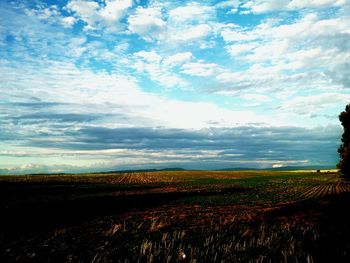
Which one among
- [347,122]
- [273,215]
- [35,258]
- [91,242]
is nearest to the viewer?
[35,258]

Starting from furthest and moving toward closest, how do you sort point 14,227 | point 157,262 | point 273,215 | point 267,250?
point 273,215 < point 14,227 < point 267,250 < point 157,262

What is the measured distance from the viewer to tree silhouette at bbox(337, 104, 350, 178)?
58866 millimetres

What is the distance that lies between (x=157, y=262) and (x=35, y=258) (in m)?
2.10

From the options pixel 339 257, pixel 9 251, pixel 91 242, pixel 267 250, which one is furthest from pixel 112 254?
pixel 339 257

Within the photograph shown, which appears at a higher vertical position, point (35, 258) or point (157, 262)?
point (35, 258)

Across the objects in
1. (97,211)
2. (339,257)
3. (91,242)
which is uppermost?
(91,242)

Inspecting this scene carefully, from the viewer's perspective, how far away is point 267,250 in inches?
270

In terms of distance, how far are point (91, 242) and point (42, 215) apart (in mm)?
21426

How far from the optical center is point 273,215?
958 inches

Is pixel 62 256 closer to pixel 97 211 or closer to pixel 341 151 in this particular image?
pixel 97 211

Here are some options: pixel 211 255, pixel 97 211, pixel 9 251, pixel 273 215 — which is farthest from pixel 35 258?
pixel 97 211

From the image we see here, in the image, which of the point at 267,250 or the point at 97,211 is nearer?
the point at 267,250

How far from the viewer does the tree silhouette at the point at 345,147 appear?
193 feet

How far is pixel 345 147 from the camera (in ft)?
197
